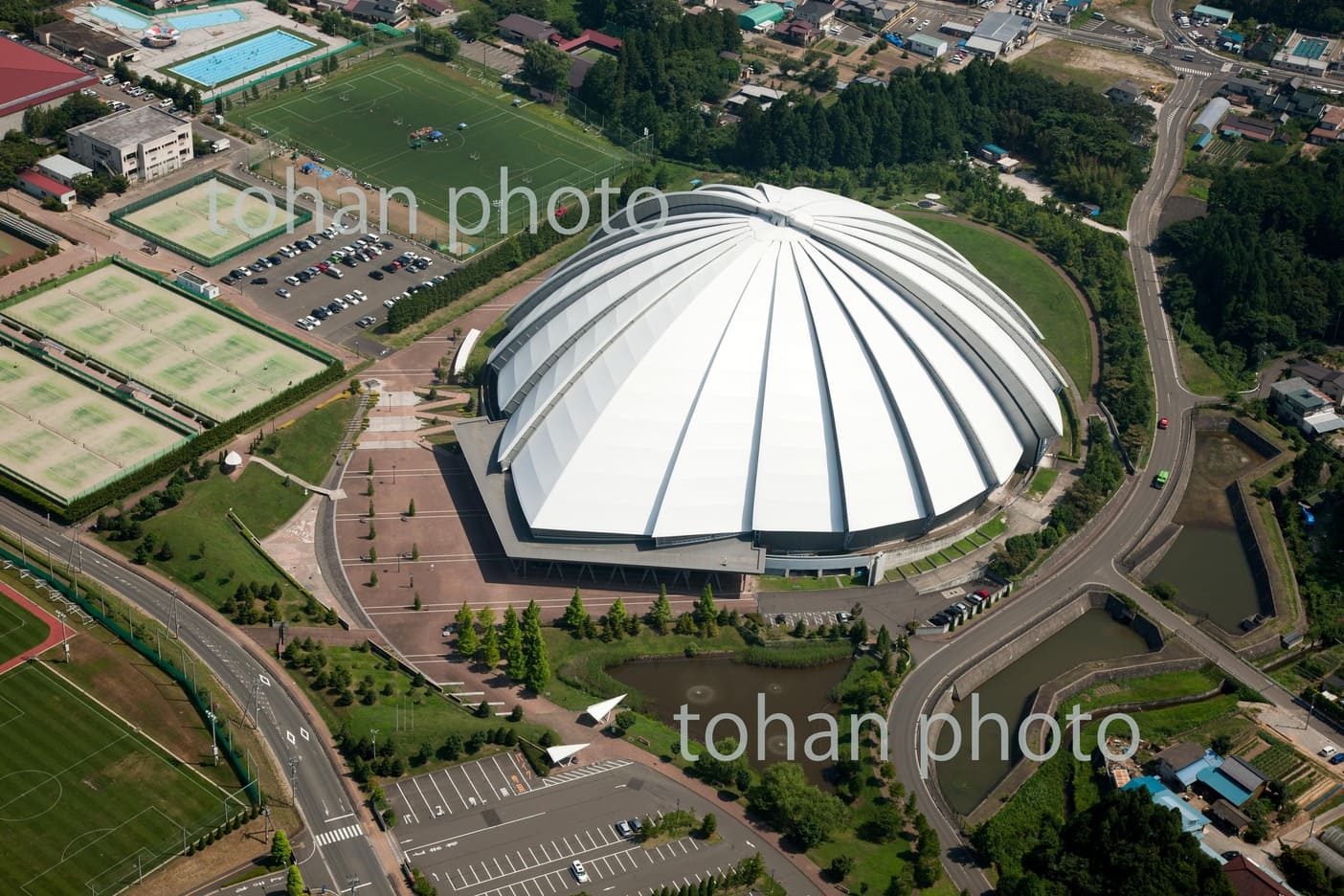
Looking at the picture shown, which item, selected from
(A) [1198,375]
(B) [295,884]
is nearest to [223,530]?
(B) [295,884]

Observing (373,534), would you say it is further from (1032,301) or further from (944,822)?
(1032,301)

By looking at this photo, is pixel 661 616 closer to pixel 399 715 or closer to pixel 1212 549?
pixel 399 715

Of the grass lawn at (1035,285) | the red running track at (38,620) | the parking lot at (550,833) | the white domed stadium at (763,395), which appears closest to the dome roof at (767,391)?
the white domed stadium at (763,395)

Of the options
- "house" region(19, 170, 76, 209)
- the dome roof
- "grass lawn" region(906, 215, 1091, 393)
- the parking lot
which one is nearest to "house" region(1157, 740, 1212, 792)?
the dome roof

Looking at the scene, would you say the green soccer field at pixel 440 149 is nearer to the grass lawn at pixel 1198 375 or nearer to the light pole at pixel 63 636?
the grass lawn at pixel 1198 375

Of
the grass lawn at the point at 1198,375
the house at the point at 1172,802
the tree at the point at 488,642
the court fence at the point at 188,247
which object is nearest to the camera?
the house at the point at 1172,802
